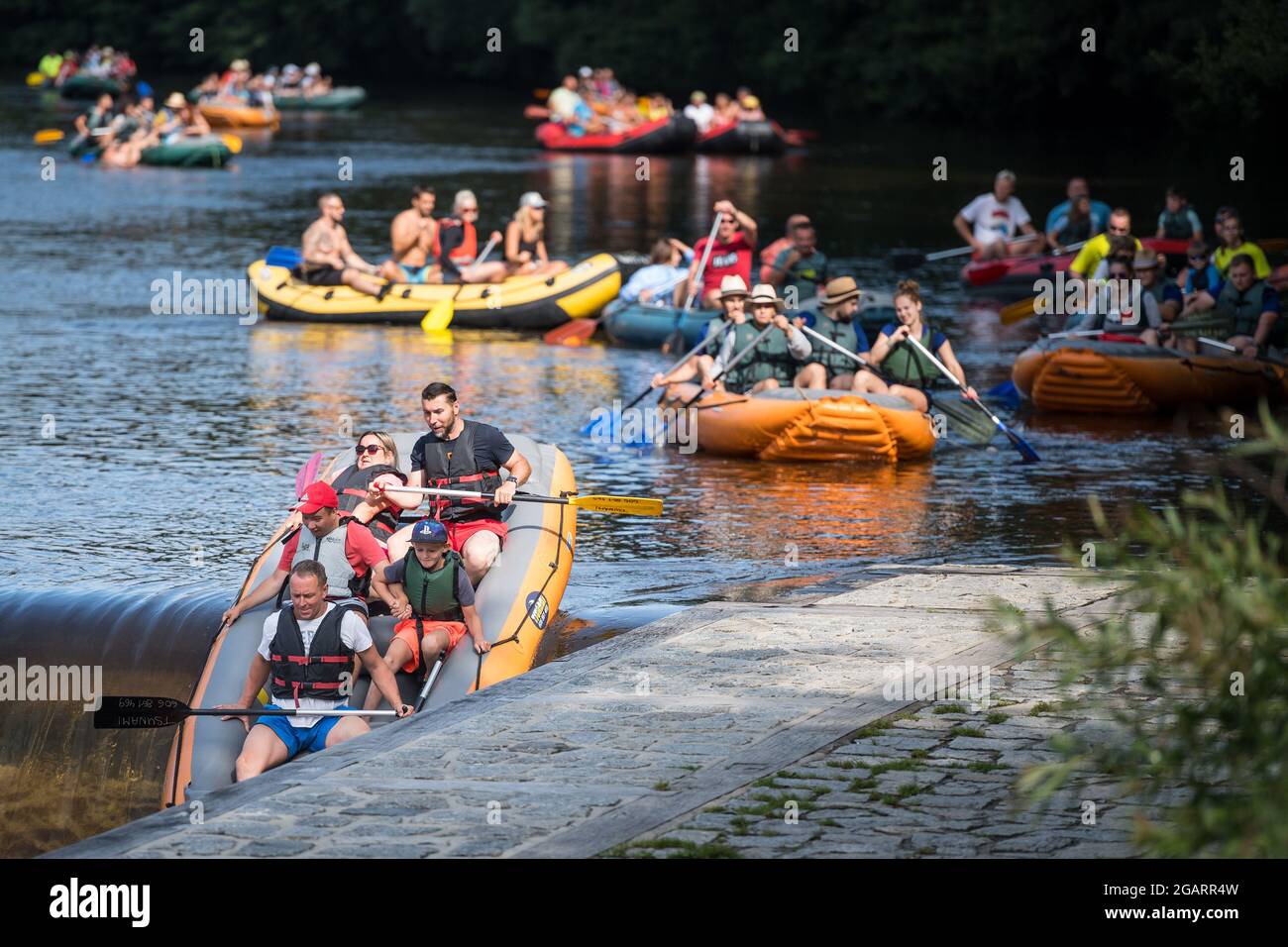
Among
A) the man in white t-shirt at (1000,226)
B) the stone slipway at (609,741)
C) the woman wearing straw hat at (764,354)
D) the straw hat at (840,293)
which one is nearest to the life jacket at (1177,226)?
the man in white t-shirt at (1000,226)

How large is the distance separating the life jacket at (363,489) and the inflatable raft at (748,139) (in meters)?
31.4

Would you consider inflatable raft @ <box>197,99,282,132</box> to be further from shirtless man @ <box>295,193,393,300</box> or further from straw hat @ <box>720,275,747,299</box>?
straw hat @ <box>720,275,747,299</box>

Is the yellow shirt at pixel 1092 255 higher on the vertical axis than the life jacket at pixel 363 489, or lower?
higher

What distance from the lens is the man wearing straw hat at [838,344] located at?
13.6 meters

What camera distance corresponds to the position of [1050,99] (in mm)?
45031

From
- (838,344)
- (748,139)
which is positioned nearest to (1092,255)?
(838,344)

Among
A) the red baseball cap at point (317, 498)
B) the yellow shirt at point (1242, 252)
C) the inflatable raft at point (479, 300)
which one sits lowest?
the red baseball cap at point (317, 498)

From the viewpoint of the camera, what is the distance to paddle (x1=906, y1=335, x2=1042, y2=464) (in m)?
13.5

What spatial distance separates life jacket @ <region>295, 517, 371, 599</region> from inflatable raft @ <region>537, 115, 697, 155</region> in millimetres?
32851

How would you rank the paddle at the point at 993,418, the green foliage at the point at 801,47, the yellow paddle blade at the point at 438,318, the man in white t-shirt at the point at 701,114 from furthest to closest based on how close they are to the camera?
the man in white t-shirt at the point at 701,114 < the green foliage at the point at 801,47 < the yellow paddle blade at the point at 438,318 < the paddle at the point at 993,418

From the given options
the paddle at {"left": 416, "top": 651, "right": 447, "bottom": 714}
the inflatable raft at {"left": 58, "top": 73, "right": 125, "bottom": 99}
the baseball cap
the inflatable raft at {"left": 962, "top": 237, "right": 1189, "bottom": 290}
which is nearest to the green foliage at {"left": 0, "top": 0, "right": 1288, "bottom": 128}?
the inflatable raft at {"left": 58, "top": 73, "right": 125, "bottom": 99}

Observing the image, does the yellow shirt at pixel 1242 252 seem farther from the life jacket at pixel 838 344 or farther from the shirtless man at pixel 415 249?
the shirtless man at pixel 415 249

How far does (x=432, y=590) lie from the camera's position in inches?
342
